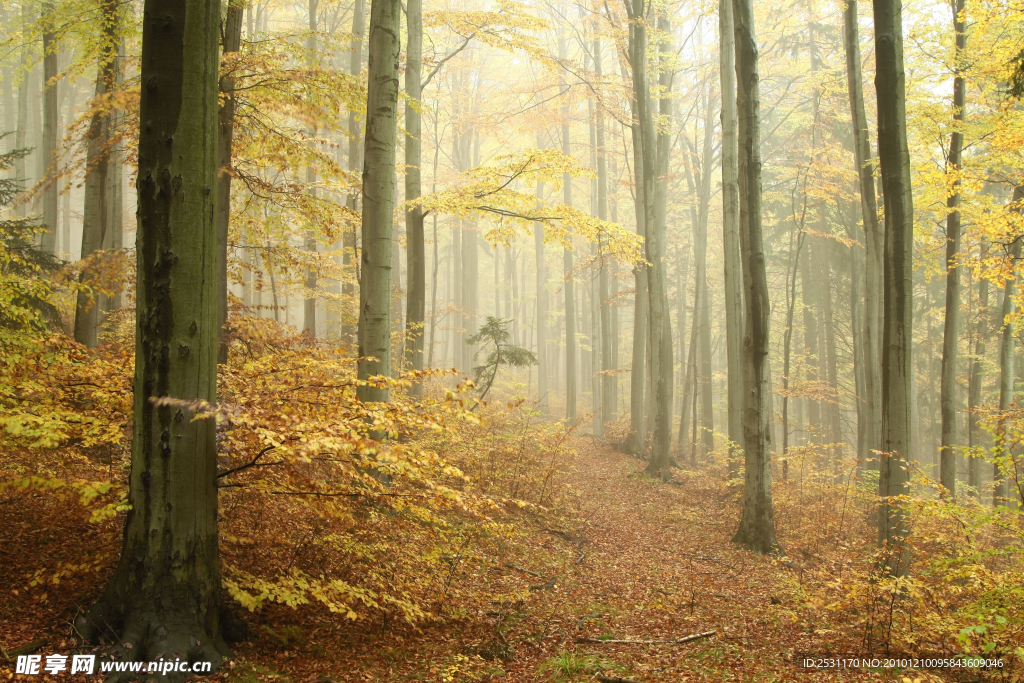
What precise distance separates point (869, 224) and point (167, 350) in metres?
12.8

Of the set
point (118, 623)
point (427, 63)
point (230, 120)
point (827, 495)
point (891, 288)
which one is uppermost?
point (427, 63)

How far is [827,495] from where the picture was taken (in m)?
12.0

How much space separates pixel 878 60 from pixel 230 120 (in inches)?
313

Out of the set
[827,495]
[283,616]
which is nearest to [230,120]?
[283,616]

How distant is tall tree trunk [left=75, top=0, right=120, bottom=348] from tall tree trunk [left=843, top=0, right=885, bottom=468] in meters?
12.3

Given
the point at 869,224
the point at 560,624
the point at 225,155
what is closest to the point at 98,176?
the point at 225,155

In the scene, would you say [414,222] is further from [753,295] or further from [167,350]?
[167,350]

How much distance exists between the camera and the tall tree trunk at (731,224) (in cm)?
1162

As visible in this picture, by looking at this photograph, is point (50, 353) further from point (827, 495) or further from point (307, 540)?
point (827, 495)

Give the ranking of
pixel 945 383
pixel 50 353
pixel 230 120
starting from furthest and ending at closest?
pixel 945 383, pixel 230 120, pixel 50 353

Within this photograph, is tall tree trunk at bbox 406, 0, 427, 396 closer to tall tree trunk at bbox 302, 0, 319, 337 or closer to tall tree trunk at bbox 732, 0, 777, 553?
tall tree trunk at bbox 302, 0, 319, 337

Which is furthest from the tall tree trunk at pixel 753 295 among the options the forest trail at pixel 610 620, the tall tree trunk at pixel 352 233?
the tall tree trunk at pixel 352 233

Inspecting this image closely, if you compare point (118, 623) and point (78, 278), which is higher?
point (78, 278)

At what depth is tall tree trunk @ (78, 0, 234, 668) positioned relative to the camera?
11.9 feet
